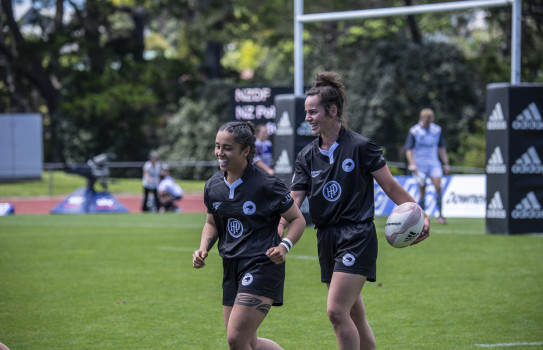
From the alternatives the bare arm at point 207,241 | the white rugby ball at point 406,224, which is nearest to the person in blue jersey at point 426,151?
the white rugby ball at point 406,224

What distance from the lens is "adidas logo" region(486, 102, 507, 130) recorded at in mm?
14828

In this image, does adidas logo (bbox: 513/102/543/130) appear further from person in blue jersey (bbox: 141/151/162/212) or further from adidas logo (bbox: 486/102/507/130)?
person in blue jersey (bbox: 141/151/162/212)

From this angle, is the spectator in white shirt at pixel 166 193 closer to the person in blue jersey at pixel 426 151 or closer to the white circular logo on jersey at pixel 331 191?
the person in blue jersey at pixel 426 151

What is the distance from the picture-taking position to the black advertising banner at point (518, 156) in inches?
579

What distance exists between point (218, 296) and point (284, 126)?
8025mm

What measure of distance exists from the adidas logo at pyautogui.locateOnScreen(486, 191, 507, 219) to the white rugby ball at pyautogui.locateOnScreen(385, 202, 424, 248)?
9759 millimetres

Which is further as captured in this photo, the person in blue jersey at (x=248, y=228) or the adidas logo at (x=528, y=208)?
the adidas logo at (x=528, y=208)

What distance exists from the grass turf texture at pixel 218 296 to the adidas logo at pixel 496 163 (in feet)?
3.95

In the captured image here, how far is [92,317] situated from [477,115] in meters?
27.4

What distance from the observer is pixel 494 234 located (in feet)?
49.8

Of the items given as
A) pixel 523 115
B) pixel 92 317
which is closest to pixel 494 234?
pixel 523 115

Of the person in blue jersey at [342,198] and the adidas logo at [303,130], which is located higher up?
the adidas logo at [303,130]

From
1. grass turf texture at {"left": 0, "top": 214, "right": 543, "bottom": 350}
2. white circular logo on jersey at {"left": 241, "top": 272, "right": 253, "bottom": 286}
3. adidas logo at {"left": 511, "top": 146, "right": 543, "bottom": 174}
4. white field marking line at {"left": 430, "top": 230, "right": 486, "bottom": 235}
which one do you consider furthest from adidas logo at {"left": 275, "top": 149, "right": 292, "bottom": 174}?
white circular logo on jersey at {"left": 241, "top": 272, "right": 253, "bottom": 286}

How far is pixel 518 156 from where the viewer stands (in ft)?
48.4
